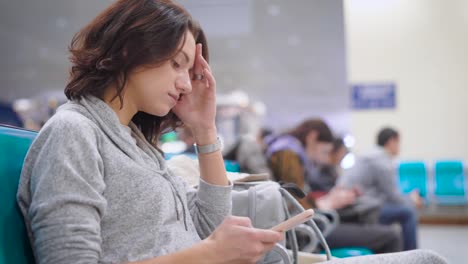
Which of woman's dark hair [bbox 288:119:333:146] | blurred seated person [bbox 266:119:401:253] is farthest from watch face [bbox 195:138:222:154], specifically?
woman's dark hair [bbox 288:119:333:146]

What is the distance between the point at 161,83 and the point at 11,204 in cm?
40

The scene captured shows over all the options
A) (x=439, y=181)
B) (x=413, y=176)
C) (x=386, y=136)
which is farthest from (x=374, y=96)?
(x=386, y=136)

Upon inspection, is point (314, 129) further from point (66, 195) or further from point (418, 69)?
point (418, 69)

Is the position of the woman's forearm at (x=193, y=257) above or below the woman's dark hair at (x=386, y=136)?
above

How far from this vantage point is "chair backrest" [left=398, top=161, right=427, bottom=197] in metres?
8.30

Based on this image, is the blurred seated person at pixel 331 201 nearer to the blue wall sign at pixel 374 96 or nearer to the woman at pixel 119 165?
the woman at pixel 119 165

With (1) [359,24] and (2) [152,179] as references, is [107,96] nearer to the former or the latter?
(2) [152,179]

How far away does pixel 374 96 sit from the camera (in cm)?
918

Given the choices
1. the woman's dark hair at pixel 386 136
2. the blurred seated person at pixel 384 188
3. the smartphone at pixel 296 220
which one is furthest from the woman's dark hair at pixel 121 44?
the woman's dark hair at pixel 386 136

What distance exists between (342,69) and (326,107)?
448mm

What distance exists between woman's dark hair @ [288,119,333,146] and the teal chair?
4.94m

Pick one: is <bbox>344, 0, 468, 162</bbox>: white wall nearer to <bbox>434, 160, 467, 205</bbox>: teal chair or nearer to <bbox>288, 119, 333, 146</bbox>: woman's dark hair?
<bbox>434, 160, 467, 205</bbox>: teal chair

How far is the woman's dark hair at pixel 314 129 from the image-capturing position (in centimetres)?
400

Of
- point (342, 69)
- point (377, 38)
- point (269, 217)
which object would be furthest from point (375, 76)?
point (269, 217)
